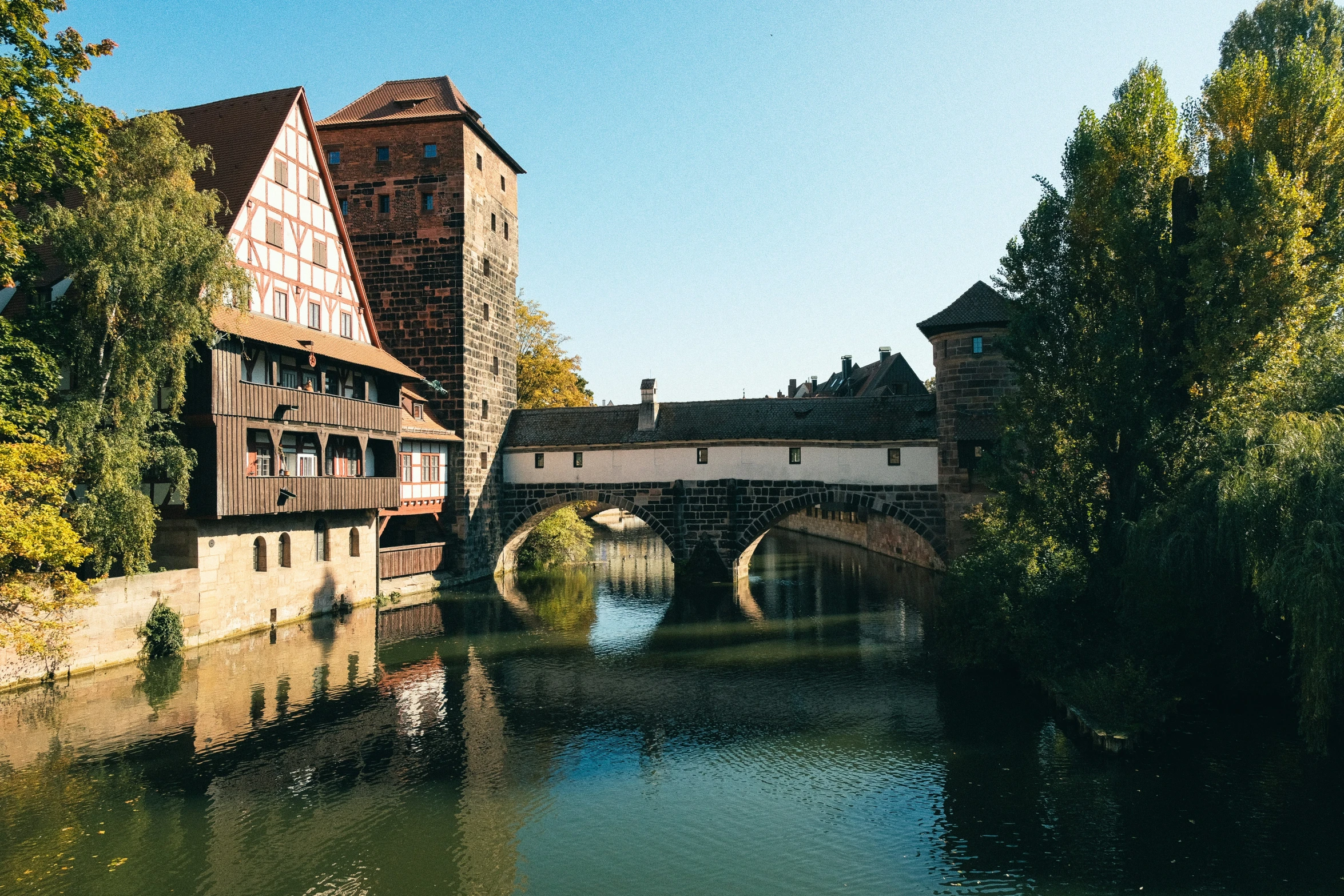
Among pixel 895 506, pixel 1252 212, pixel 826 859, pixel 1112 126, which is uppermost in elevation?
pixel 1112 126

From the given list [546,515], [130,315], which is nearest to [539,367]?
[546,515]

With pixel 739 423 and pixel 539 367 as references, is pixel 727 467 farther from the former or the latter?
pixel 539 367

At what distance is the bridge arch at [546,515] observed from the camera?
3478cm

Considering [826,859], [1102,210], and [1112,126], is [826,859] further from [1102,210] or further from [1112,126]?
[1112,126]

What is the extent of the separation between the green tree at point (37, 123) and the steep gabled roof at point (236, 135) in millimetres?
4614

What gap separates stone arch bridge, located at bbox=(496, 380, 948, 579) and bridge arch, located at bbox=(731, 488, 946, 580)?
47 mm

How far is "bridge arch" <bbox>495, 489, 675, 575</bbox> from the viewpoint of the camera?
34781 mm

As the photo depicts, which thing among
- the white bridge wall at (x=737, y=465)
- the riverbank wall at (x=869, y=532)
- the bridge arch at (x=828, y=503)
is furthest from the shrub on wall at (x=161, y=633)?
the riverbank wall at (x=869, y=532)

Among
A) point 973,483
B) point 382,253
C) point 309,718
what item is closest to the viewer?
point 309,718

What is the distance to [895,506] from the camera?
1277 inches

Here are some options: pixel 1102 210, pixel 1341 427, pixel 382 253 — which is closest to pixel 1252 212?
pixel 1102 210

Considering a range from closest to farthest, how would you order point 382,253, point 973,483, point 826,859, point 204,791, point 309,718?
point 826,859, point 204,791, point 309,718, point 973,483, point 382,253

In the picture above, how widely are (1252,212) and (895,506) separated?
57.1ft

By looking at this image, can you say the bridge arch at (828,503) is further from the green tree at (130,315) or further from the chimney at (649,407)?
the green tree at (130,315)
